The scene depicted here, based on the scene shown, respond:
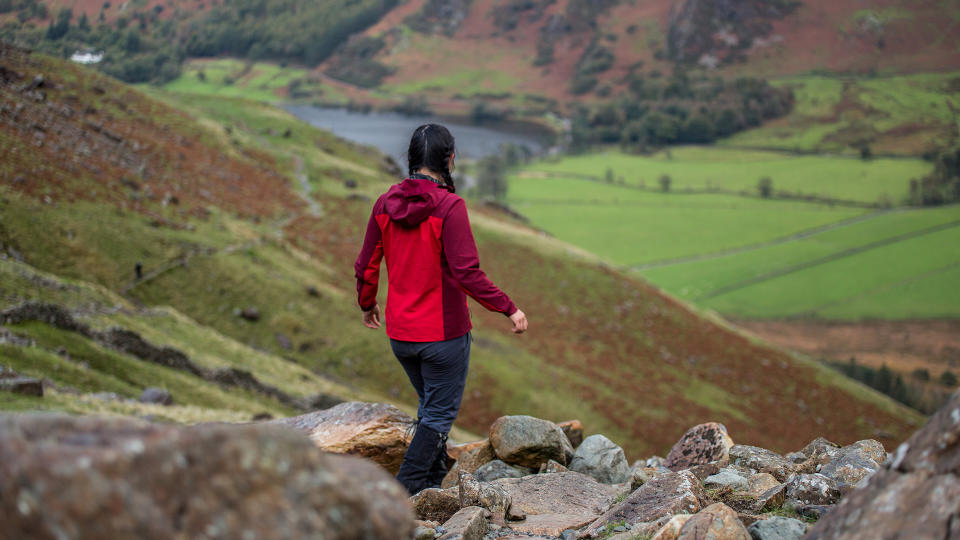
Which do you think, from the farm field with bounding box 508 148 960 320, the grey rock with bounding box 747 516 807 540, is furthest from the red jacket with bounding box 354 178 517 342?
the farm field with bounding box 508 148 960 320

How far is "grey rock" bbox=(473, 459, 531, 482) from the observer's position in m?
13.0

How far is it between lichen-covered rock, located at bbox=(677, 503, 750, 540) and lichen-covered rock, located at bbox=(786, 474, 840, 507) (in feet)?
5.54

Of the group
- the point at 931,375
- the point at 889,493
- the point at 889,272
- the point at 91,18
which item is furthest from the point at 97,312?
the point at 889,272

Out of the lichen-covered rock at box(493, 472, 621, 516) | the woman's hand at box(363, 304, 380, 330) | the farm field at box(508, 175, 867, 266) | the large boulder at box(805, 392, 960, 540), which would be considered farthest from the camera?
the farm field at box(508, 175, 867, 266)

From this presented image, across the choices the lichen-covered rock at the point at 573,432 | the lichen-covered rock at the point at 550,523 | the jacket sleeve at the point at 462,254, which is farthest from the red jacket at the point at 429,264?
the lichen-covered rock at the point at 573,432

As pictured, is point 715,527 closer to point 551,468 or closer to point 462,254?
point 462,254

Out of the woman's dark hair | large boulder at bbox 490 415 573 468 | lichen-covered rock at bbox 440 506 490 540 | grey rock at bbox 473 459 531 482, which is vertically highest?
the woman's dark hair

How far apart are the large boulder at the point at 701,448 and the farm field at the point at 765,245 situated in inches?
3889

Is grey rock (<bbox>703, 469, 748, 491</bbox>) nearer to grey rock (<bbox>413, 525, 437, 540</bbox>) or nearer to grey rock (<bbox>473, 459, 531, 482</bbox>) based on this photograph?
grey rock (<bbox>473, 459, 531, 482</bbox>)

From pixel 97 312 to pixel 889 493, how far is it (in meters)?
28.9

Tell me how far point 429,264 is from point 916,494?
553 centimetres

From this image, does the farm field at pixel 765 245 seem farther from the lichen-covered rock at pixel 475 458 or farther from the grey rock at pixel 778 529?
the grey rock at pixel 778 529

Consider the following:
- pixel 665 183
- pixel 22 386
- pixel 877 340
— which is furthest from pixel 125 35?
pixel 665 183

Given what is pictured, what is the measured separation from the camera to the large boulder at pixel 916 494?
4641 millimetres
